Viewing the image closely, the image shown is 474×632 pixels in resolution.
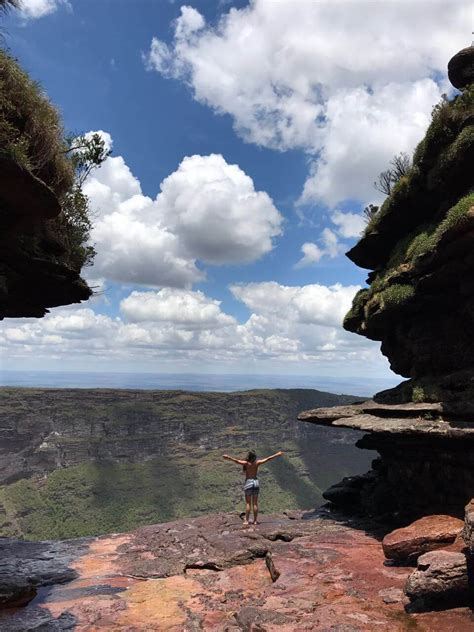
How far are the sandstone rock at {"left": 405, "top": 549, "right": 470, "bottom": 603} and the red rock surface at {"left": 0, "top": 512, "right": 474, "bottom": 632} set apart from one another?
47 cm

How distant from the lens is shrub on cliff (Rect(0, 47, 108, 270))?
13.8 metres

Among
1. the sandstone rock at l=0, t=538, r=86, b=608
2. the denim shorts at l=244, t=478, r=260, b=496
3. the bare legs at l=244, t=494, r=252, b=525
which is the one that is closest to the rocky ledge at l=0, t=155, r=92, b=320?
the sandstone rock at l=0, t=538, r=86, b=608

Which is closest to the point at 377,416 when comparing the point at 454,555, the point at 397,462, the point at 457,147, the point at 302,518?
Answer: the point at 397,462

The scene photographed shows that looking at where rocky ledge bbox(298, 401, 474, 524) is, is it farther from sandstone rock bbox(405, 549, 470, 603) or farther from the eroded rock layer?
sandstone rock bbox(405, 549, 470, 603)

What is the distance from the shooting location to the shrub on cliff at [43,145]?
543 inches

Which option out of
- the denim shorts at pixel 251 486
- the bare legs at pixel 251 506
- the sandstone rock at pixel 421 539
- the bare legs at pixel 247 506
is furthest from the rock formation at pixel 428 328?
the bare legs at pixel 247 506

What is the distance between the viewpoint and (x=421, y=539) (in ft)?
52.0

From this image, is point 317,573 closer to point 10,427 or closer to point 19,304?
point 19,304

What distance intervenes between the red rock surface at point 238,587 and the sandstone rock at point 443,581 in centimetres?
47

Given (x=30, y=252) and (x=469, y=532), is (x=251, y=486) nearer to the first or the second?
(x=469, y=532)

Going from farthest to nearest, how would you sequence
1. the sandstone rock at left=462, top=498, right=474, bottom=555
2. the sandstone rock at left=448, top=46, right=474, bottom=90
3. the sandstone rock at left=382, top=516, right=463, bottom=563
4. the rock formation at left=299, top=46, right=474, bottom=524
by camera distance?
the sandstone rock at left=448, top=46, right=474, bottom=90
the rock formation at left=299, top=46, right=474, bottom=524
the sandstone rock at left=382, top=516, right=463, bottom=563
the sandstone rock at left=462, top=498, right=474, bottom=555

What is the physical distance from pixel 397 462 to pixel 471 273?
12.0 m

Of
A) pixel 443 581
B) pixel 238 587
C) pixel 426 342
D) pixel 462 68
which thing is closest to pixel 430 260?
pixel 426 342

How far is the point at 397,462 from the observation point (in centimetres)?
2525
